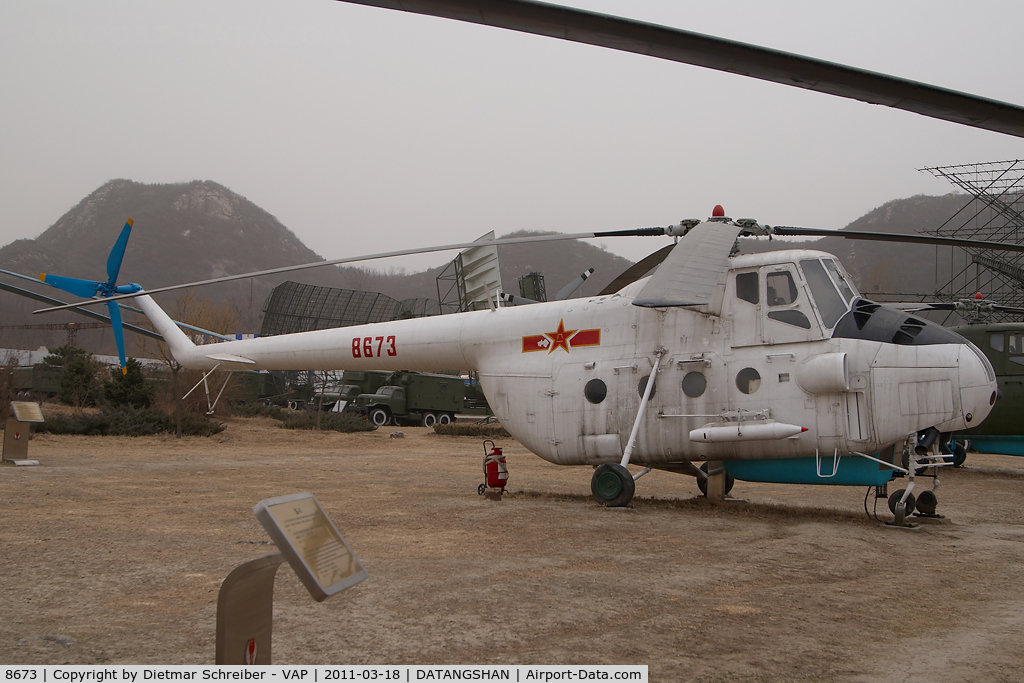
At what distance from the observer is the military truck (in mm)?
31469

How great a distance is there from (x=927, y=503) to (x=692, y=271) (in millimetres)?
4394

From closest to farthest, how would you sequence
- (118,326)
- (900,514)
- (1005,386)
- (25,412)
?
1. (900,514)
2. (25,412)
3. (118,326)
4. (1005,386)

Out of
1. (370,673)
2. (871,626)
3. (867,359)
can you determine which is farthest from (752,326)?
(370,673)

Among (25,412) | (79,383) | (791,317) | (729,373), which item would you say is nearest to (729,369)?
(729,373)

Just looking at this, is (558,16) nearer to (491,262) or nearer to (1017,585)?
(1017,585)

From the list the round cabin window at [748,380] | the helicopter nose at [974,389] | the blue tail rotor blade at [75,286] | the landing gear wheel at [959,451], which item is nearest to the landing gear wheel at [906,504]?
the helicopter nose at [974,389]

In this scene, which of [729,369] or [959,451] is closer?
[729,369]

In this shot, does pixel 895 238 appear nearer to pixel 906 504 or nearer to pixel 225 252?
pixel 906 504

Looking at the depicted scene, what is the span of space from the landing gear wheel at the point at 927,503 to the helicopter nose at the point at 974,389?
1361 mm

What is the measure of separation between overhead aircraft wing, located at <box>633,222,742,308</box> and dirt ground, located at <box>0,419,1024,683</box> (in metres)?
2.35

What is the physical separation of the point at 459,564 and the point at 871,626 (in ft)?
9.63

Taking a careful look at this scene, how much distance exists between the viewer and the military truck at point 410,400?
103ft

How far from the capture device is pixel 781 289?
8.49m

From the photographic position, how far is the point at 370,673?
120 inches
